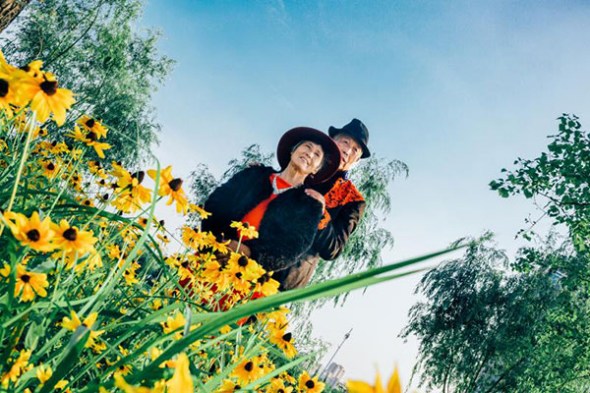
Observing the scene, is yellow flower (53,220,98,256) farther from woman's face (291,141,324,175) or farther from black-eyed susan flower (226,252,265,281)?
woman's face (291,141,324,175)

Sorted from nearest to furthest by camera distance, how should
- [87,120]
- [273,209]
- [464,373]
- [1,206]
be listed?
[1,206], [87,120], [273,209], [464,373]

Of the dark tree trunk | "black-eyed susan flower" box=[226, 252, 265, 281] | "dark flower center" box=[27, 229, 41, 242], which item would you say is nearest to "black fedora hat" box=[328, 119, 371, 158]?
"black-eyed susan flower" box=[226, 252, 265, 281]

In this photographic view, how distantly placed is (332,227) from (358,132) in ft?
3.26

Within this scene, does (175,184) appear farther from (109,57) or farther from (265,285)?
(109,57)

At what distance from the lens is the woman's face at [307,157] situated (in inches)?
112

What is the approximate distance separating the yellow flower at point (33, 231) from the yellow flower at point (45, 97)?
0.86ft

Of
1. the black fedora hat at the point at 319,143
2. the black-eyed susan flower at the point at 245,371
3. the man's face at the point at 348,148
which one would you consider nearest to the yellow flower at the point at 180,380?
the black-eyed susan flower at the point at 245,371

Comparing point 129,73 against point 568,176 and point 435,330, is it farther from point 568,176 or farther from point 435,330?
point 435,330

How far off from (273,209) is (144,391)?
231 cm

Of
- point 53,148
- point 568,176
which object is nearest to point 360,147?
point 53,148

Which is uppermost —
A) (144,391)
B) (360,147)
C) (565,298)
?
(565,298)

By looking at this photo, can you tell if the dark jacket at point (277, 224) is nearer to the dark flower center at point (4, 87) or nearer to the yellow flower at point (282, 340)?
the yellow flower at point (282, 340)

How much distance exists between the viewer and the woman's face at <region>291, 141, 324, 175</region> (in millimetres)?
2857

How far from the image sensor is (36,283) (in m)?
0.82
